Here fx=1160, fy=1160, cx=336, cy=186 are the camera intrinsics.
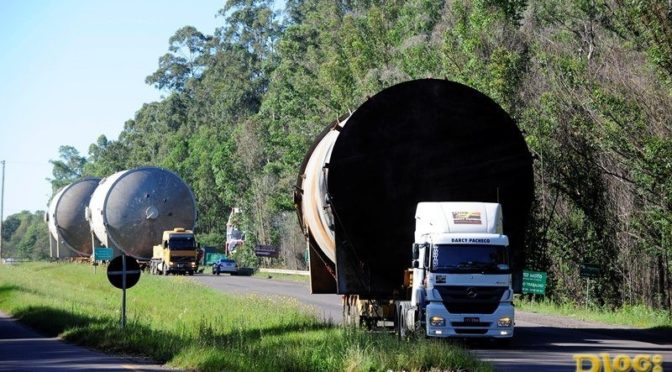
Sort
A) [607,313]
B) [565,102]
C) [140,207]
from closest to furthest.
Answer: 1. [607,313]
2. [565,102]
3. [140,207]

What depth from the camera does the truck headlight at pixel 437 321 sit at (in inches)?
915

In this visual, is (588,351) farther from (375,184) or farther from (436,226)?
(375,184)

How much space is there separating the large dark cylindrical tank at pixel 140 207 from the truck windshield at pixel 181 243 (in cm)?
133

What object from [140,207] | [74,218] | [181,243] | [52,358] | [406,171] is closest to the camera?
[52,358]

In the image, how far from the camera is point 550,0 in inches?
2454

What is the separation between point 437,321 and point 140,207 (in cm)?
4651

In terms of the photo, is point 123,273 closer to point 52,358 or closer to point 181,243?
point 52,358

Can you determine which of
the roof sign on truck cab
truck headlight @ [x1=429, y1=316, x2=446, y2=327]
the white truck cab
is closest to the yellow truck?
the roof sign on truck cab

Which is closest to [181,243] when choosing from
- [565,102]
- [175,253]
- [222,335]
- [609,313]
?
[175,253]

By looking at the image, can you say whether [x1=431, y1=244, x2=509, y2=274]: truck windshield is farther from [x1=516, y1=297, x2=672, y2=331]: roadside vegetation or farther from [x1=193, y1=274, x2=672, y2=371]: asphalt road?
[x1=516, y1=297, x2=672, y2=331]: roadside vegetation

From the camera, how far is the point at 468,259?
923 inches

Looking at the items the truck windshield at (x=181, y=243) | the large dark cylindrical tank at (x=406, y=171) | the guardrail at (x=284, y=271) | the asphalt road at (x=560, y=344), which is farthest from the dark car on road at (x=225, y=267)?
the large dark cylindrical tank at (x=406, y=171)

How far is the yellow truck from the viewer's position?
68.2 meters

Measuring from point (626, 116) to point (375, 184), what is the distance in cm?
1339
